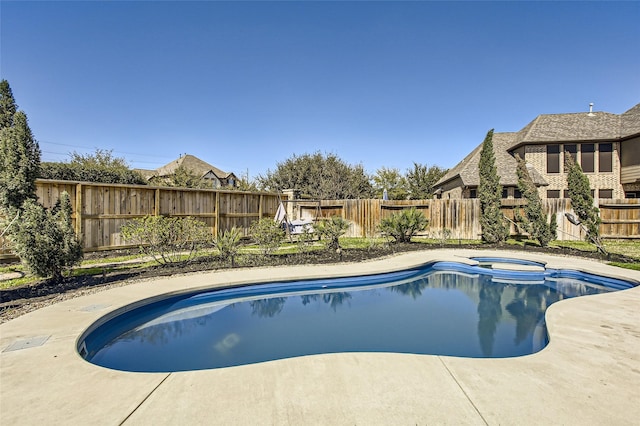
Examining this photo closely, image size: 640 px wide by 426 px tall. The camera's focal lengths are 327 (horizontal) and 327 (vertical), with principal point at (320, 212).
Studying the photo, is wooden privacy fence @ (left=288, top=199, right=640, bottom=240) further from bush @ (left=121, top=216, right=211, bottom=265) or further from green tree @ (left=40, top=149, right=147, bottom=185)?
green tree @ (left=40, top=149, right=147, bottom=185)

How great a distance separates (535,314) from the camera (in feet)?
20.5

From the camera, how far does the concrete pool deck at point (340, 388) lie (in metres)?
2.49

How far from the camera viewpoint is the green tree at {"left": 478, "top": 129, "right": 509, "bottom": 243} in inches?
537

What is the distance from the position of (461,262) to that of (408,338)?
5996 millimetres

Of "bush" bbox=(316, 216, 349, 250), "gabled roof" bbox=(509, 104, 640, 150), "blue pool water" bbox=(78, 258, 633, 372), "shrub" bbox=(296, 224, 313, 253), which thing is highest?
"gabled roof" bbox=(509, 104, 640, 150)

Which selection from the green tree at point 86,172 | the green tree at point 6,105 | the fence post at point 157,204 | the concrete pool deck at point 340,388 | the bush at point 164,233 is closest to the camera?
the concrete pool deck at point 340,388

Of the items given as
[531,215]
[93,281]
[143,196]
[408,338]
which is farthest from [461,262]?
[143,196]

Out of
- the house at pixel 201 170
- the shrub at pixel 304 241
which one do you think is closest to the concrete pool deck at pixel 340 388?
the shrub at pixel 304 241

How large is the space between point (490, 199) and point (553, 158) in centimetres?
1052

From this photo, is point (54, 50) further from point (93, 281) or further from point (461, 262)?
point (461, 262)

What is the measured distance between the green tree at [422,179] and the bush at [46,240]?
97.6 ft

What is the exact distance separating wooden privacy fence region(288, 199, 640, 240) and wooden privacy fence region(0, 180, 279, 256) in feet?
12.6

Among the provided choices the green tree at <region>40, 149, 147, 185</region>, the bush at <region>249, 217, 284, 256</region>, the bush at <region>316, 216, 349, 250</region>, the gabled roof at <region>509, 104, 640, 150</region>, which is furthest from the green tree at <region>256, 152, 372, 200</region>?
the bush at <region>249, 217, 284, 256</region>

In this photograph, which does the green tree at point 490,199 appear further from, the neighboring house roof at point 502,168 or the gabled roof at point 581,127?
the gabled roof at point 581,127
